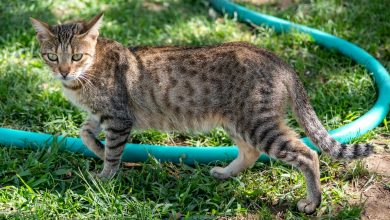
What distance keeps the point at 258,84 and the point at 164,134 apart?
1.52 m

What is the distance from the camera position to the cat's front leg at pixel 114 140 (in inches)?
191

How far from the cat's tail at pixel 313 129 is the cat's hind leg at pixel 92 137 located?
5.88 ft

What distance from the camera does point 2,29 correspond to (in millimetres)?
7586

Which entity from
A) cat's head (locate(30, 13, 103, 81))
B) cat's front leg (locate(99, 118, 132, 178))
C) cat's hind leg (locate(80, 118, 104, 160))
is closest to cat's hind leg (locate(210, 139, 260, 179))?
cat's front leg (locate(99, 118, 132, 178))

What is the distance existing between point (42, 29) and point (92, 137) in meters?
1.07

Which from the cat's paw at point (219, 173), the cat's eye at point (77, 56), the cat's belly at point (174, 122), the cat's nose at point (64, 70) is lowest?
the cat's paw at point (219, 173)

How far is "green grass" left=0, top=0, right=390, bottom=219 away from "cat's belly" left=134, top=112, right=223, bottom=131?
346mm

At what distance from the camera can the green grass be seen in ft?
15.2

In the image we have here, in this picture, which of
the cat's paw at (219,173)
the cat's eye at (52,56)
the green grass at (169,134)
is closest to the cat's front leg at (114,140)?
the green grass at (169,134)

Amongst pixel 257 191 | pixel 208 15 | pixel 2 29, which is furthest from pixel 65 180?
pixel 208 15

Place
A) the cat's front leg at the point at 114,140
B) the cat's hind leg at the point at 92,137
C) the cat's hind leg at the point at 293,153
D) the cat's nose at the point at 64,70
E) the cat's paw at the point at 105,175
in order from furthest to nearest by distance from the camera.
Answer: the cat's hind leg at the point at 92,137 < the cat's paw at the point at 105,175 < the cat's front leg at the point at 114,140 < the cat's nose at the point at 64,70 < the cat's hind leg at the point at 293,153

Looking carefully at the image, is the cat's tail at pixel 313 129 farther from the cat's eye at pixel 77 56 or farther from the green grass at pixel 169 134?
the cat's eye at pixel 77 56

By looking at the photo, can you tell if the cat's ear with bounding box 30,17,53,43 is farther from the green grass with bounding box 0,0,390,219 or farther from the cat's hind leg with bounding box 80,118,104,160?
the green grass with bounding box 0,0,390,219

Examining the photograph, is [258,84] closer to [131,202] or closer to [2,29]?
[131,202]
